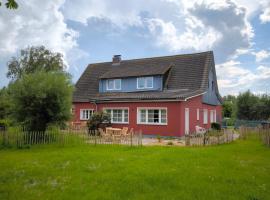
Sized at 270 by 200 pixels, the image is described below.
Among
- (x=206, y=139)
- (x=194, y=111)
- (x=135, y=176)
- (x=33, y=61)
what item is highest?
(x=33, y=61)

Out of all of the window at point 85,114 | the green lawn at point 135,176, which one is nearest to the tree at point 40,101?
the green lawn at point 135,176

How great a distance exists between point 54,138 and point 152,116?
355 inches

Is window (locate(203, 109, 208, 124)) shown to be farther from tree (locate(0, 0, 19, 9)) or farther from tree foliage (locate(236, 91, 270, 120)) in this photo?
tree (locate(0, 0, 19, 9))

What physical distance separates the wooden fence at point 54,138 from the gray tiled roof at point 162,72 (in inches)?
246

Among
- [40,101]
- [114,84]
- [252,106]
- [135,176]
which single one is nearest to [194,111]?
[114,84]

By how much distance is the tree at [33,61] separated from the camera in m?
49.3

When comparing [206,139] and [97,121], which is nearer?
[206,139]

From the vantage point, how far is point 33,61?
1946 inches

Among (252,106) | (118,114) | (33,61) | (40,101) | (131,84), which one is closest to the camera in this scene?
(40,101)

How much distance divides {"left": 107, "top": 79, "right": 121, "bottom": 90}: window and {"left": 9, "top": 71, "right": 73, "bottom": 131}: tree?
428 inches

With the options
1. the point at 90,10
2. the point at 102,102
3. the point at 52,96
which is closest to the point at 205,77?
the point at 102,102

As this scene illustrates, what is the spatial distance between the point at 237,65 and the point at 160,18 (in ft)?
37.5

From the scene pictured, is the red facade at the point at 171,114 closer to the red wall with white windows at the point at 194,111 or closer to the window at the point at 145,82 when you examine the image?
the red wall with white windows at the point at 194,111

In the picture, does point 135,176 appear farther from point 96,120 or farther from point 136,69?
point 136,69
